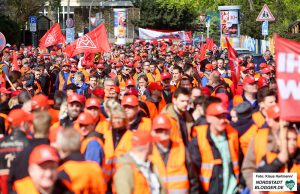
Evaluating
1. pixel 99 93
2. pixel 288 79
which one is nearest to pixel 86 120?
pixel 288 79

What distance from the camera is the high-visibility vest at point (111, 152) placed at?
8602 millimetres

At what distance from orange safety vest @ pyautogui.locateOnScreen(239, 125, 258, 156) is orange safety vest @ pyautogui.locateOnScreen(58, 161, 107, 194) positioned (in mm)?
2370

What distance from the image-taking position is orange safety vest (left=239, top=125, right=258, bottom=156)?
9.01m

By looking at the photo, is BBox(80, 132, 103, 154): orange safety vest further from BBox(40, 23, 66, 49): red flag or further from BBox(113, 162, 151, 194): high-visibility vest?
BBox(40, 23, 66, 49): red flag

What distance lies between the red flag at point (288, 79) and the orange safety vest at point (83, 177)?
182 centimetres

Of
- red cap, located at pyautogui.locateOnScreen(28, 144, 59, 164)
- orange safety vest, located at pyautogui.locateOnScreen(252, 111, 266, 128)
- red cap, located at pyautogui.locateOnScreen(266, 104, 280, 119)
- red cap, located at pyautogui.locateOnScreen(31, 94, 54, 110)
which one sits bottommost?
orange safety vest, located at pyautogui.locateOnScreen(252, 111, 266, 128)

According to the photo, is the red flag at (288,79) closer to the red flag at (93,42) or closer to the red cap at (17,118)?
the red cap at (17,118)

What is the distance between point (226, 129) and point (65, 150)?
208 centimetres

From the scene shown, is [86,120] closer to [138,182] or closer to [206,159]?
[206,159]

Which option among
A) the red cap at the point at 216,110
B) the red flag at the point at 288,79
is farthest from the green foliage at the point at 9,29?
the red flag at the point at 288,79

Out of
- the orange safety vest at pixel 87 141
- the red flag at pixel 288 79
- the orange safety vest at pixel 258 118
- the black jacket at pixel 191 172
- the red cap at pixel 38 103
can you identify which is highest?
the red flag at pixel 288 79

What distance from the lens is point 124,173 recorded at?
7.20 meters

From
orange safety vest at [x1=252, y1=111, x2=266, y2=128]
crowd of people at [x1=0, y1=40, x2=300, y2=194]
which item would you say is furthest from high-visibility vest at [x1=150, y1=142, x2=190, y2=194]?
orange safety vest at [x1=252, y1=111, x2=266, y2=128]

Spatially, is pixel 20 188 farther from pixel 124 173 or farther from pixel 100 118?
Result: pixel 100 118
